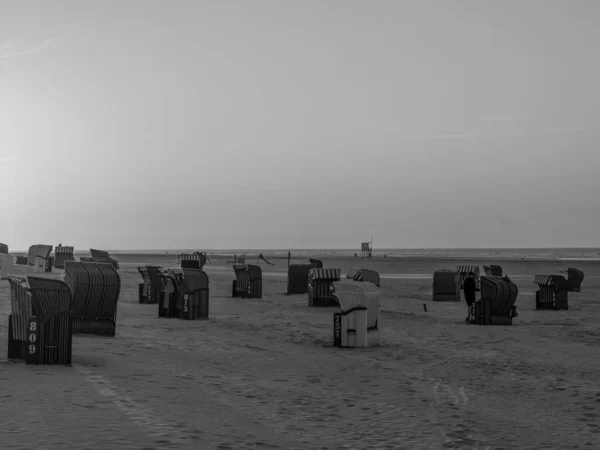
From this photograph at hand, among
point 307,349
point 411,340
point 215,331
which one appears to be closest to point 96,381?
point 307,349

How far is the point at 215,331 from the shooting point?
61.9ft

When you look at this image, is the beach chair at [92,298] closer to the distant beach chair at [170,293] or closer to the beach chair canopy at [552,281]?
the distant beach chair at [170,293]

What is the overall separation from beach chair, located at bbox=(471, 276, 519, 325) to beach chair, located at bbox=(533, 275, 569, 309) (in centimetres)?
773

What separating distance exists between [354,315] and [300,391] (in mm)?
5699

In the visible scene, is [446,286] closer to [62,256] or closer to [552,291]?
[552,291]

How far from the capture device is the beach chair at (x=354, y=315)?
53.7ft

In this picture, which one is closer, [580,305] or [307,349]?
[307,349]

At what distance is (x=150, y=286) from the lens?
89.5 feet

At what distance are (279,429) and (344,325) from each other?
8305 millimetres

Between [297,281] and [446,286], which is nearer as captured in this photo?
[446,286]

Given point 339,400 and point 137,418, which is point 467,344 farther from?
point 137,418

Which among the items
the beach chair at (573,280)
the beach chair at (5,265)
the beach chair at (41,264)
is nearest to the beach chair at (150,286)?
the beach chair at (5,265)

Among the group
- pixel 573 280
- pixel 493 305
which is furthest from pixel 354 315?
pixel 573 280

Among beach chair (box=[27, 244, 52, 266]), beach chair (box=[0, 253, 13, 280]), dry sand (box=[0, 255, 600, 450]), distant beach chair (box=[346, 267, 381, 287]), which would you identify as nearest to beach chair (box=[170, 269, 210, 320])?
dry sand (box=[0, 255, 600, 450])
